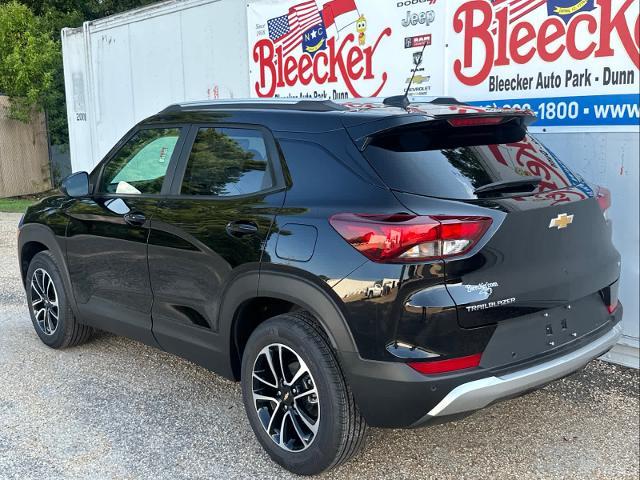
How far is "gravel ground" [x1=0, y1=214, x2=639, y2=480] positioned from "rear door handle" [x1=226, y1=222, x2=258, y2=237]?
3.85 feet

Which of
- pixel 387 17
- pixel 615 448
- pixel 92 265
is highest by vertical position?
pixel 387 17

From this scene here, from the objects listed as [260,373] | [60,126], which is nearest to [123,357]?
[260,373]

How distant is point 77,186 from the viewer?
4.53 metres

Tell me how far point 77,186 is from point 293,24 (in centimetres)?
310

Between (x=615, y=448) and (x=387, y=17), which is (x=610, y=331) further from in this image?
(x=387, y=17)

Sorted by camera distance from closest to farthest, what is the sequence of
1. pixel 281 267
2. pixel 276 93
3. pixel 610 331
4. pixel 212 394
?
1. pixel 281 267
2. pixel 610 331
3. pixel 212 394
4. pixel 276 93

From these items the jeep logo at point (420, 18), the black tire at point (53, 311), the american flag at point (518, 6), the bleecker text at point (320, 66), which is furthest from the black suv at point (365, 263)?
the bleecker text at point (320, 66)

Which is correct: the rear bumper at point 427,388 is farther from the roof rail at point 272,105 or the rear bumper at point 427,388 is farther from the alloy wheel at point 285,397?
the roof rail at point 272,105

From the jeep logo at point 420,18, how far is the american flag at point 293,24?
1076 mm

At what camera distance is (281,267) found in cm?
310

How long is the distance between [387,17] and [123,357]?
140 inches

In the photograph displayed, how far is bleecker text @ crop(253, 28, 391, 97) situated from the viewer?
19.7ft

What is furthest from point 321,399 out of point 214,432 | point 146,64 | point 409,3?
point 146,64

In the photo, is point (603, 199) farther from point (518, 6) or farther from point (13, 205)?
point (13, 205)
